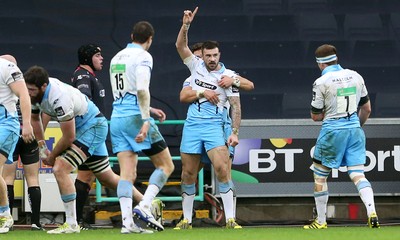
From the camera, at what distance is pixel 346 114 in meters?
13.0

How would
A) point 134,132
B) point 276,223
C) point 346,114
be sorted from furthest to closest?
point 276,223, point 346,114, point 134,132

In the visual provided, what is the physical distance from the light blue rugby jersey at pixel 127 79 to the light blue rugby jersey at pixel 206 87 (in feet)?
6.68

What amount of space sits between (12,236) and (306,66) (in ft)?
18.2

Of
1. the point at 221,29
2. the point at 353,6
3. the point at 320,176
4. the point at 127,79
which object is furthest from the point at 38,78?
the point at 353,6

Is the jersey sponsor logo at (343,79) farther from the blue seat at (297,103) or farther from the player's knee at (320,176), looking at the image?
the blue seat at (297,103)

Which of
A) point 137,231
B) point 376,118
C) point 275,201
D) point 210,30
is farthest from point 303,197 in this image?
point 137,231

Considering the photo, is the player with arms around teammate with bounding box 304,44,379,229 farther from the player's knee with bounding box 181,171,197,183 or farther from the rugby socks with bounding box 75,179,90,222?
the rugby socks with bounding box 75,179,90,222

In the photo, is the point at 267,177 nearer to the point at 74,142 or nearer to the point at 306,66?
the point at 306,66

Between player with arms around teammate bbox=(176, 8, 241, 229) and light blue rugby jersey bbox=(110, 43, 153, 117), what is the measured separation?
6.40 ft

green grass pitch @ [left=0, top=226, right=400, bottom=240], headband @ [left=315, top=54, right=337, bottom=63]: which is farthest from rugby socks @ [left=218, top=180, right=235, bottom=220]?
headband @ [left=315, top=54, right=337, bottom=63]

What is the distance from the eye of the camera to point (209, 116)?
13.3 m

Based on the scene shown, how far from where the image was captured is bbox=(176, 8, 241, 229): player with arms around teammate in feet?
43.2

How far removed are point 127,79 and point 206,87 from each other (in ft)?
7.12

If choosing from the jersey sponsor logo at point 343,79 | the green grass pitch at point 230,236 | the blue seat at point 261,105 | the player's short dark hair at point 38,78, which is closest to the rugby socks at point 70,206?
the green grass pitch at point 230,236
